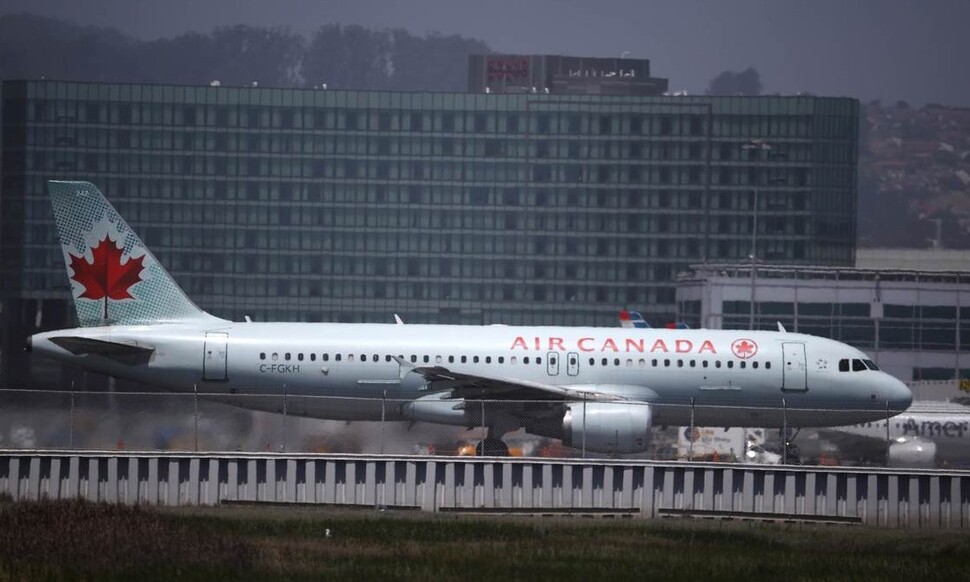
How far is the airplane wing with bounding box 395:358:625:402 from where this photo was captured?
4931 centimetres

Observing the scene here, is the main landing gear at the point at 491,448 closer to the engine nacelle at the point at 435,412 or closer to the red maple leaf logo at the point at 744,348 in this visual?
the engine nacelle at the point at 435,412

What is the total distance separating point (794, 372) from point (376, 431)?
52.5 feet

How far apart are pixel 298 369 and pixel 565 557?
66.8 feet

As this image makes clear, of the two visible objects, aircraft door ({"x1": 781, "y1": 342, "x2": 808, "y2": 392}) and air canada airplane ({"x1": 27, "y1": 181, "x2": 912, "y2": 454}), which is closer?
air canada airplane ({"x1": 27, "y1": 181, "x2": 912, "y2": 454})

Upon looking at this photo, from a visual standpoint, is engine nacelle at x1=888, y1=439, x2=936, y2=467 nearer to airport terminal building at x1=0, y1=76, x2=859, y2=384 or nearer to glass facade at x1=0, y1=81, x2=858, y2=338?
glass facade at x1=0, y1=81, x2=858, y2=338

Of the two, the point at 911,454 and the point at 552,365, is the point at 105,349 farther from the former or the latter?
the point at 911,454

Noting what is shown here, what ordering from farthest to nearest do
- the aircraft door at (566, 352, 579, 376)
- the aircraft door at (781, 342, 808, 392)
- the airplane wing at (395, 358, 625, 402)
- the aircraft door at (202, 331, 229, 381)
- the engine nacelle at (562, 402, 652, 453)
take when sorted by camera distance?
the aircraft door at (781, 342, 808, 392)
the aircraft door at (566, 352, 579, 376)
the aircraft door at (202, 331, 229, 381)
the airplane wing at (395, 358, 625, 402)
the engine nacelle at (562, 402, 652, 453)

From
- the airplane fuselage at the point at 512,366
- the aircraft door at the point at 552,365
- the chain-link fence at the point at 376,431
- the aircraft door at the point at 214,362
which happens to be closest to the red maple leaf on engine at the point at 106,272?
the airplane fuselage at the point at 512,366

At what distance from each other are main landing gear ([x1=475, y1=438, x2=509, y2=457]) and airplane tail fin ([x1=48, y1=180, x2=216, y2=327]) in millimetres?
13122

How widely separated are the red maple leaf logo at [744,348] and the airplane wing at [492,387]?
4.01m

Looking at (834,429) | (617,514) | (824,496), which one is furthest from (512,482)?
(834,429)

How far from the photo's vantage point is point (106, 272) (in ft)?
177

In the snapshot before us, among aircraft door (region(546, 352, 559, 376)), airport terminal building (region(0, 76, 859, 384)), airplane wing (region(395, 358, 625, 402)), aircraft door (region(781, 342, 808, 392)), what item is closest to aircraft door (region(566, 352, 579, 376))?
aircraft door (region(546, 352, 559, 376))

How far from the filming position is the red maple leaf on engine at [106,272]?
176 ft
